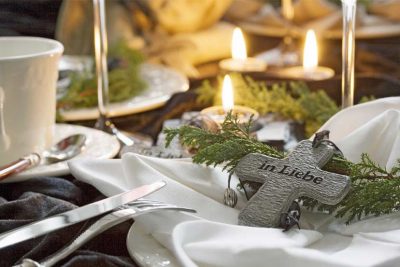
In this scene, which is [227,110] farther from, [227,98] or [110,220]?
[110,220]

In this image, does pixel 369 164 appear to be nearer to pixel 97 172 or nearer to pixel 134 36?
pixel 97 172

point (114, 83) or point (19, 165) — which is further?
point (114, 83)

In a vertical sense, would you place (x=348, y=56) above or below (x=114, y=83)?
above

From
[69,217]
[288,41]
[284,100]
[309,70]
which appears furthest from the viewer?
[288,41]

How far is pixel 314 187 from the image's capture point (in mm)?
466

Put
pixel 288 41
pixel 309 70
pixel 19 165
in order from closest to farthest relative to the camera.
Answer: pixel 19 165 < pixel 309 70 < pixel 288 41

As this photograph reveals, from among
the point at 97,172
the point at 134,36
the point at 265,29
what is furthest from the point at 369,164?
the point at 134,36

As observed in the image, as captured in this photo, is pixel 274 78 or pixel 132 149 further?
pixel 274 78

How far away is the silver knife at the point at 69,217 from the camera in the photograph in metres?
0.43

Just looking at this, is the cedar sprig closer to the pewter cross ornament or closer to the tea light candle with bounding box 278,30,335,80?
the pewter cross ornament

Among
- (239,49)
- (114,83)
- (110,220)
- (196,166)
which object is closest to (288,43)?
(239,49)

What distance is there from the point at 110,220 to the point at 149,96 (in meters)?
0.47

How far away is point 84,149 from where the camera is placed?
698 millimetres

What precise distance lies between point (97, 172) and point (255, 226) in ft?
0.45
